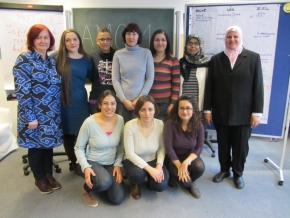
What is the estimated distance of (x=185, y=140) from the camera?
190 cm

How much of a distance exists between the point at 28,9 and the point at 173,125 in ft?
7.25

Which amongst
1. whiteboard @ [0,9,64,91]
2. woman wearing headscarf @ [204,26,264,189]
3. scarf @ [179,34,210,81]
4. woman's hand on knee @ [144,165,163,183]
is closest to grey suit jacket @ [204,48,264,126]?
woman wearing headscarf @ [204,26,264,189]

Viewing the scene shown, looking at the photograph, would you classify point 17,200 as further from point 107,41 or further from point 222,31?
point 222,31

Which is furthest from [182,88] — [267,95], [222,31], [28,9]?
[28,9]

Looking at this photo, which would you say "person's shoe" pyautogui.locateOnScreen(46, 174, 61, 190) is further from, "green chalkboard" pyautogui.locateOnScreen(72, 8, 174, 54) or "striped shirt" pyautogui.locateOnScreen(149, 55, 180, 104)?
"green chalkboard" pyautogui.locateOnScreen(72, 8, 174, 54)

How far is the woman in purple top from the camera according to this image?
6.01 ft

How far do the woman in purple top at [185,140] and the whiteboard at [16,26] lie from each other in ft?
6.12

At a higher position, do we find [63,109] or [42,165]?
[63,109]

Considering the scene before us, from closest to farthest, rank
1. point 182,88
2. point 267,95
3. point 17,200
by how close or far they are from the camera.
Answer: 1. point 17,200
2. point 182,88
3. point 267,95

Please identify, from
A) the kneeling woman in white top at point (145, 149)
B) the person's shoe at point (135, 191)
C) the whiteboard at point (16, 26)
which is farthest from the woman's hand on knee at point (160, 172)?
the whiteboard at point (16, 26)

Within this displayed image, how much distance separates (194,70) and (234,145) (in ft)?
2.60

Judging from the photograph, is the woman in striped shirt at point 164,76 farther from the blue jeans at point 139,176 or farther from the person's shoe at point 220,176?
the person's shoe at point 220,176

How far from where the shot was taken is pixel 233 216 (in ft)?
5.45

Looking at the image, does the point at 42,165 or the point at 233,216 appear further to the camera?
the point at 42,165
